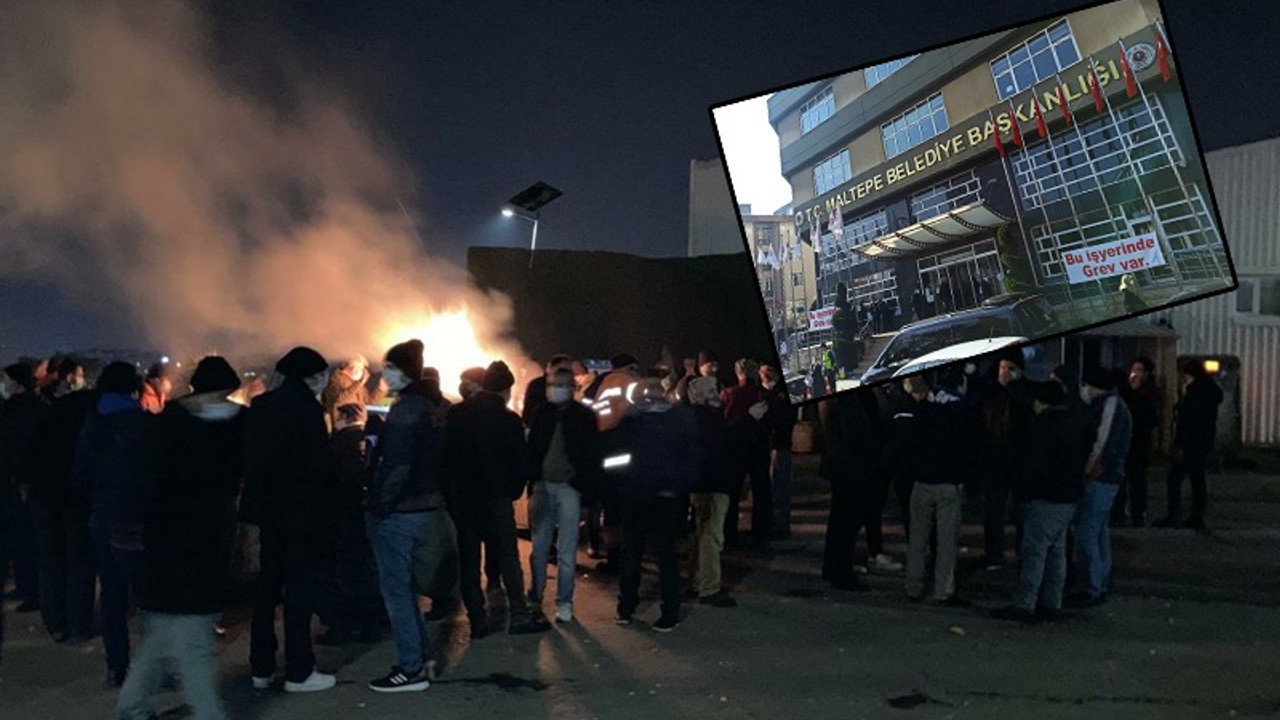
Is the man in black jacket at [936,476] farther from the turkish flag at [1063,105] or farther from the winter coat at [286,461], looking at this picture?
the winter coat at [286,461]

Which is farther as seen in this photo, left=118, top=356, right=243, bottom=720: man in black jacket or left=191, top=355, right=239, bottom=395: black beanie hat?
left=191, top=355, right=239, bottom=395: black beanie hat

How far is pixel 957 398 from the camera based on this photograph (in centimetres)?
743

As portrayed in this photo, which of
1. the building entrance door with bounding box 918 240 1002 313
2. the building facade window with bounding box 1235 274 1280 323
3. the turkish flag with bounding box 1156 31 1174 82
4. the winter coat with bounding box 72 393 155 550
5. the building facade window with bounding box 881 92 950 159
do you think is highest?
the building facade window with bounding box 1235 274 1280 323

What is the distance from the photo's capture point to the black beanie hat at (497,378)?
6.71 meters

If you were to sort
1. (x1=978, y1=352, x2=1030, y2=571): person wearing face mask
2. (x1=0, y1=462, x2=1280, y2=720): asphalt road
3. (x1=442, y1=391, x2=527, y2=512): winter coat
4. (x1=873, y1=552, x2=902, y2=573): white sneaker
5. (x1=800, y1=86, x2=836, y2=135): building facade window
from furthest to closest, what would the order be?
1. (x1=873, y1=552, x2=902, y2=573): white sneaker
2. (x1=978, y1=352, x2=1030, y2=571): person wearing face mask
3. (x1=442, y1=391, x2=527, y2=512): winter coat
4. (x1=800, y1=86, x2=836, y2=135): building facade window
5. (x1=0, y1=462, x2=1280, y2=720): asphalt road

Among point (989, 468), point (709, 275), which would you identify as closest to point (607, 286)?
point (709, 275)

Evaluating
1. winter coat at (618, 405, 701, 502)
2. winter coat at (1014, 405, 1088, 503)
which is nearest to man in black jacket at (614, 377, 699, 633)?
winter coat at (618, 405, 701, 502)

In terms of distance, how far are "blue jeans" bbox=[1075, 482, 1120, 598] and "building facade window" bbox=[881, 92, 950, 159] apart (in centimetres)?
325

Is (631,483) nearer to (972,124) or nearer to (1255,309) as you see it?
(972,124)

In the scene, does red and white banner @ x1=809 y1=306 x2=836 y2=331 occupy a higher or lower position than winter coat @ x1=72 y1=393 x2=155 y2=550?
higher

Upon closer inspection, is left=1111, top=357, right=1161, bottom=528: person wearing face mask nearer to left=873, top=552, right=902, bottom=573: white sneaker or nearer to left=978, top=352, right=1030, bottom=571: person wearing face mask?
left=978, top=352, right=1030, bottom=571: person wearing face mask

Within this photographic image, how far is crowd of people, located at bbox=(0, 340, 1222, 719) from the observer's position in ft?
16.1

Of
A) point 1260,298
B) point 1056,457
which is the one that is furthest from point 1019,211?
point 1260,298

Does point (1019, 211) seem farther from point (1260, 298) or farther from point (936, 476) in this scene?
point (1260, 298)
